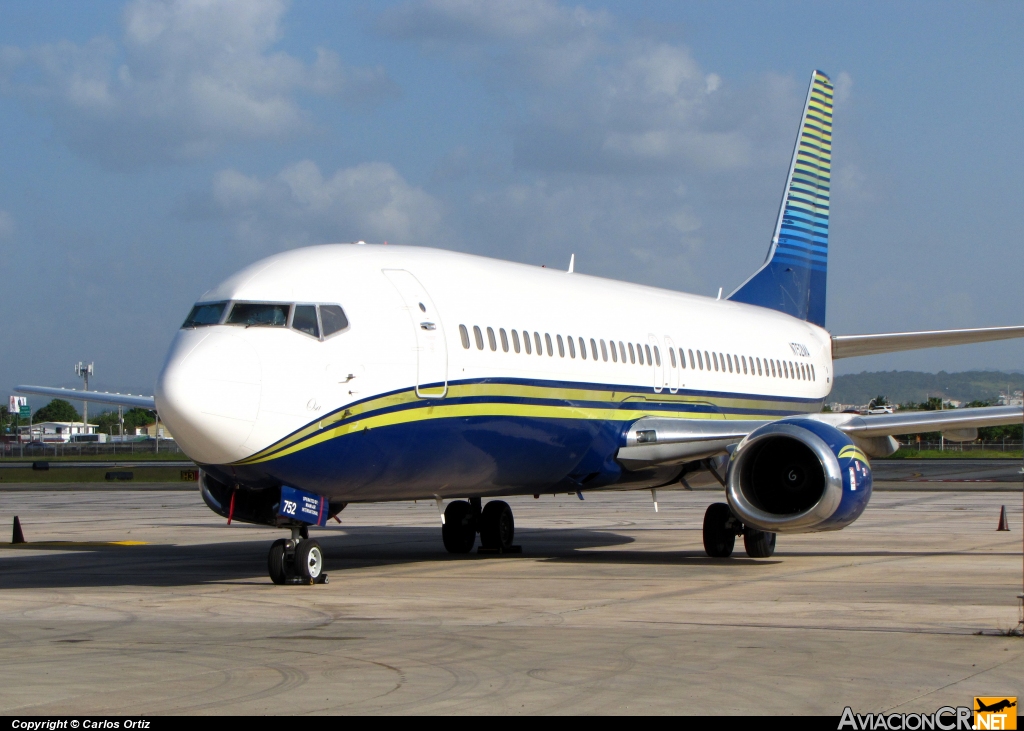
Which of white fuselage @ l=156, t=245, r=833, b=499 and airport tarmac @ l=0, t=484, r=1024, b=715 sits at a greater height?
white fuselage @ l=156, t=245, r=833, b=499

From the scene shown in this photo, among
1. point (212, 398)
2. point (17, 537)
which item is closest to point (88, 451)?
point (17, 537)

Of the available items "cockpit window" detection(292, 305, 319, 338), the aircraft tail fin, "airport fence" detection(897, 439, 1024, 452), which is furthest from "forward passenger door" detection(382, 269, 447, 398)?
"airport fence" detection(897, 439, 1024, 452)

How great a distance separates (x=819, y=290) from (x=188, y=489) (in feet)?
81.1

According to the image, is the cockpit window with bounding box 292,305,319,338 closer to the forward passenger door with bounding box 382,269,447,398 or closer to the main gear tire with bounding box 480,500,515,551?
the forward passenger door with bounding box 382,269,447,398

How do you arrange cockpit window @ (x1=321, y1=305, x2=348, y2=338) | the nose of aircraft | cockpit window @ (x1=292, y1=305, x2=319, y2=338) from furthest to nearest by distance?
cockpit window @ (x1=321, y1=305, x2=348, y2=338) < cockpit window @ (x1=292, y1=305, x2=319, y2=338) < the nose of aircraft

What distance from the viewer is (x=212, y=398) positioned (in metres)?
12.6

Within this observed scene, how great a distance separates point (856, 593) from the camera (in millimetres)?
13320

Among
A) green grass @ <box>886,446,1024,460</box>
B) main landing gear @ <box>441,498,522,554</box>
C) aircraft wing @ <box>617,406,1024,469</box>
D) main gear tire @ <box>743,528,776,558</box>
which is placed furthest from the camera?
green grass @ <box>886,446,1024,460</box>

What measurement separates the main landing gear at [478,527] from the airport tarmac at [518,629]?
663 mm

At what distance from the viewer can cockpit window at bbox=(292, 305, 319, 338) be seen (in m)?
13.6

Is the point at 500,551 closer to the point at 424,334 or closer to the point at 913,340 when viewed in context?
the point at 424,334

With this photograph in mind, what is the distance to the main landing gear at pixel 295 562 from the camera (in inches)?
560

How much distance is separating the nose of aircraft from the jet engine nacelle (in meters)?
6.51

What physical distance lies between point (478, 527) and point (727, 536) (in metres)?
4.06
